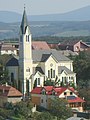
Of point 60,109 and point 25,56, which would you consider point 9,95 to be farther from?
point 60,109

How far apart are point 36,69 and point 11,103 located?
6.50 m

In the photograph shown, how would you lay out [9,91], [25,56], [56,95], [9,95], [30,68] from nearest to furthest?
[56,95] < [9,95] < [9,91] < [25,56] < [30,68]

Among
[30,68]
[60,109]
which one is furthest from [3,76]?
[60,109]

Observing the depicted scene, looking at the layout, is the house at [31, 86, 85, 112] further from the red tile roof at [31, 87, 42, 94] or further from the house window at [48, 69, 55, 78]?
the house window at [48, 69, 55, 78]

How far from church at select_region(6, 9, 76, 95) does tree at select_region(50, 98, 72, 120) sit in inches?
227

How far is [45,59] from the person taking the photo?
41.7 m

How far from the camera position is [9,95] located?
1451 inches

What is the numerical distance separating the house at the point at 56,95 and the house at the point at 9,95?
1099 mm

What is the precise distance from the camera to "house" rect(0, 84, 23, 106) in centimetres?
3684

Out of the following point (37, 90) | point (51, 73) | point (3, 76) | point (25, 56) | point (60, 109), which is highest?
point (25, 56)

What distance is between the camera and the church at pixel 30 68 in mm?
40344

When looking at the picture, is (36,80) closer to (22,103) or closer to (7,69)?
(7,69)

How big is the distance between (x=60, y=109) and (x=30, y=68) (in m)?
8.44

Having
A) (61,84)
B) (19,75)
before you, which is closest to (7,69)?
(19,75)
